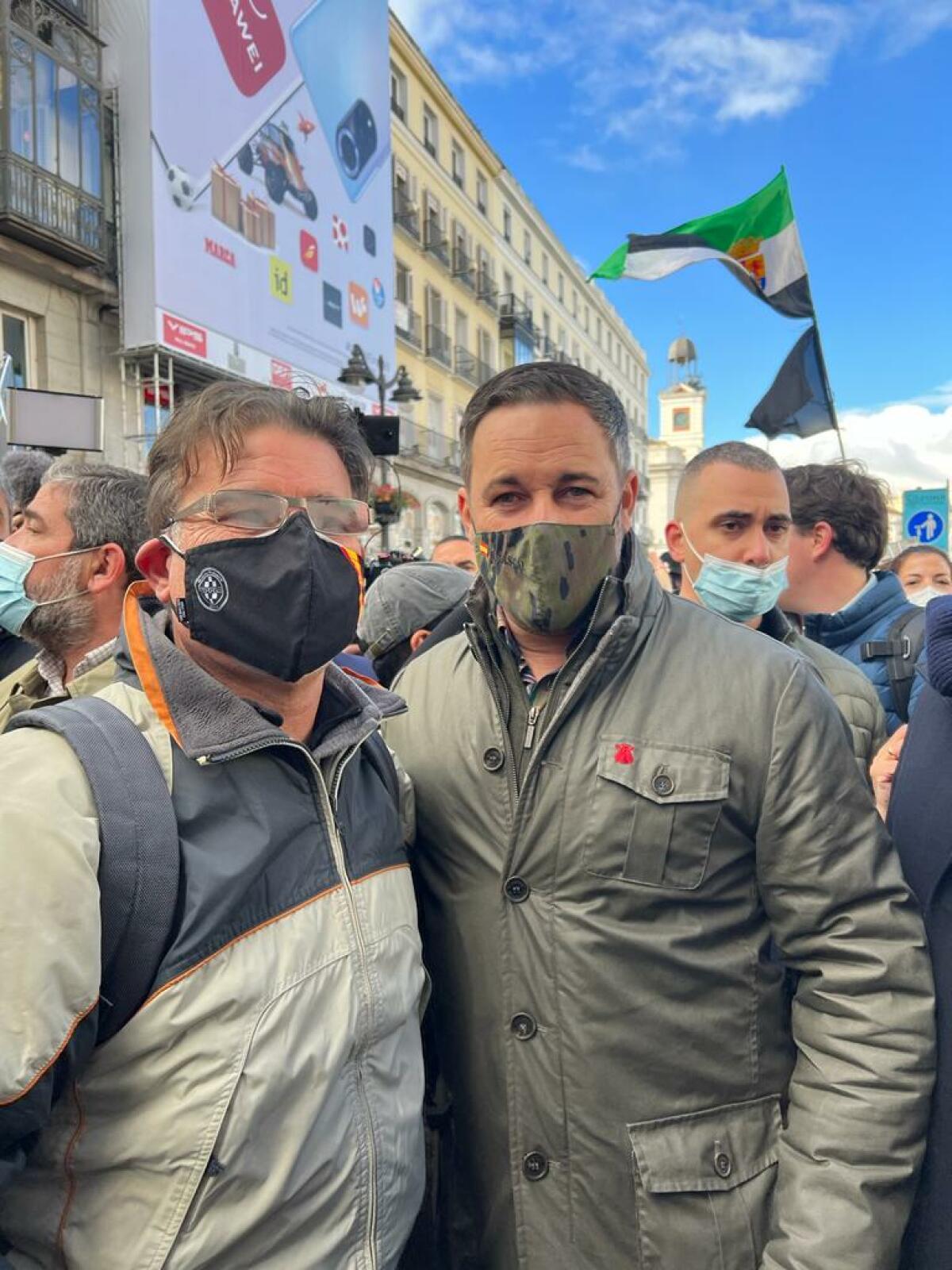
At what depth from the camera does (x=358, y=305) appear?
20.2 metres

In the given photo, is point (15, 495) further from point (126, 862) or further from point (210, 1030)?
point (210, 1030)

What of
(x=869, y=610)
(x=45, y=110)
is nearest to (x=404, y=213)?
(x=45, y=110)

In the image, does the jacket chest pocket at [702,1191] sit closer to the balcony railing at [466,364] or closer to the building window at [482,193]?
the balcony railing at [466,364]

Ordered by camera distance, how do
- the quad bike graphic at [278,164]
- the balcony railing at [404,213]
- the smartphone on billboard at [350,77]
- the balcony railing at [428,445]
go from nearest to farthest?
the quad bike graphic at [278,164], the smartphone on billboard at [350,77], the balcony railing at [428,445], the balcony railing at [404,213]

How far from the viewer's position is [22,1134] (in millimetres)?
1054

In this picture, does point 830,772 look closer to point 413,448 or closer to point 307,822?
point 307,822

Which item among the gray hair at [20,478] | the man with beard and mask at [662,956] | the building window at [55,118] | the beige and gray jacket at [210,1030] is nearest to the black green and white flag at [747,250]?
the gray hair at [20,478]

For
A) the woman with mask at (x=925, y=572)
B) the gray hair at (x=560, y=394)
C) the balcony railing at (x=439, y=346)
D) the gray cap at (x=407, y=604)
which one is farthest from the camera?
the balcony railing at (x=439, y=346)

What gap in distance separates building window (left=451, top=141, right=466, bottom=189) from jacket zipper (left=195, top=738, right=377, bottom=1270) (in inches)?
1247

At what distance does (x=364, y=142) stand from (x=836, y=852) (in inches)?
909

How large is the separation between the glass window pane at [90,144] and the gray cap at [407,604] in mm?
12464

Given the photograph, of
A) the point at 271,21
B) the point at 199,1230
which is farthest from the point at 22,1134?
the point at 271,21

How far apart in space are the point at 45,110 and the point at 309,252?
6540 mm

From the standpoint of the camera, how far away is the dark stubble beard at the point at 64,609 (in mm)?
2703
